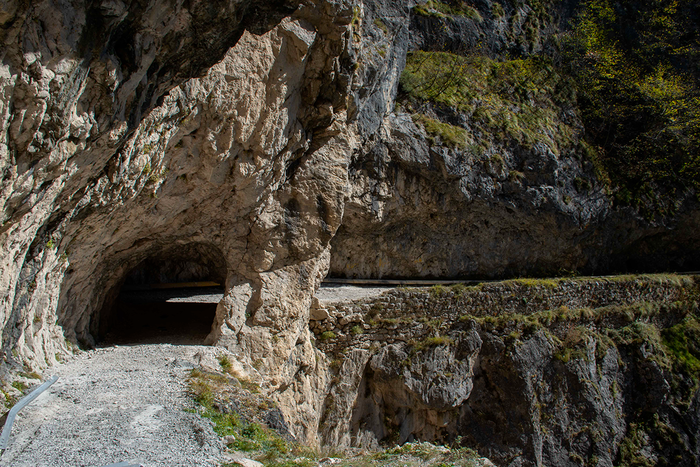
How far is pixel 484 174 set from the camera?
499 inches

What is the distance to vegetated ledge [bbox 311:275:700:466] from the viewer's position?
401 inches

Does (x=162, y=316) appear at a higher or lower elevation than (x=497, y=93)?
lower

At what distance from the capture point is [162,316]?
11.3 metres

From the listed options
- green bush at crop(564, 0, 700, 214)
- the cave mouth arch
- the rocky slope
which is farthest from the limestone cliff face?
the cave mouth arch

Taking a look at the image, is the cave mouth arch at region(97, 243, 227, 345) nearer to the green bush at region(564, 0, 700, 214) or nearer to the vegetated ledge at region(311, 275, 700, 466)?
the vegetated ledge at region(311, 275, 700, 466)

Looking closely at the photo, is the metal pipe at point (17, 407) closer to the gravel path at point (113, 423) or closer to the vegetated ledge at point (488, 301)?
the gravel path at point (113, 423)

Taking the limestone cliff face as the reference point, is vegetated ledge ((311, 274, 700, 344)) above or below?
below

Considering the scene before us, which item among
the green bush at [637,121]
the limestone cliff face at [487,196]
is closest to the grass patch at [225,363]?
the limestone cliff face at [487,196]

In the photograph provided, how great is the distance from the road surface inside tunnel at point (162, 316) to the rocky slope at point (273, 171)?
71 cm

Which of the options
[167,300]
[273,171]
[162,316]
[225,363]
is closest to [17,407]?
[225,363]

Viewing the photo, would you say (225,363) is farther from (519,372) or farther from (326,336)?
(519,372)

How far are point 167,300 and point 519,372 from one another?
1068 centimetres

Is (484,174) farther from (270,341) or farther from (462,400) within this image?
(270,341)

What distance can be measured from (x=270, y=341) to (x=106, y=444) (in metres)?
4.39
